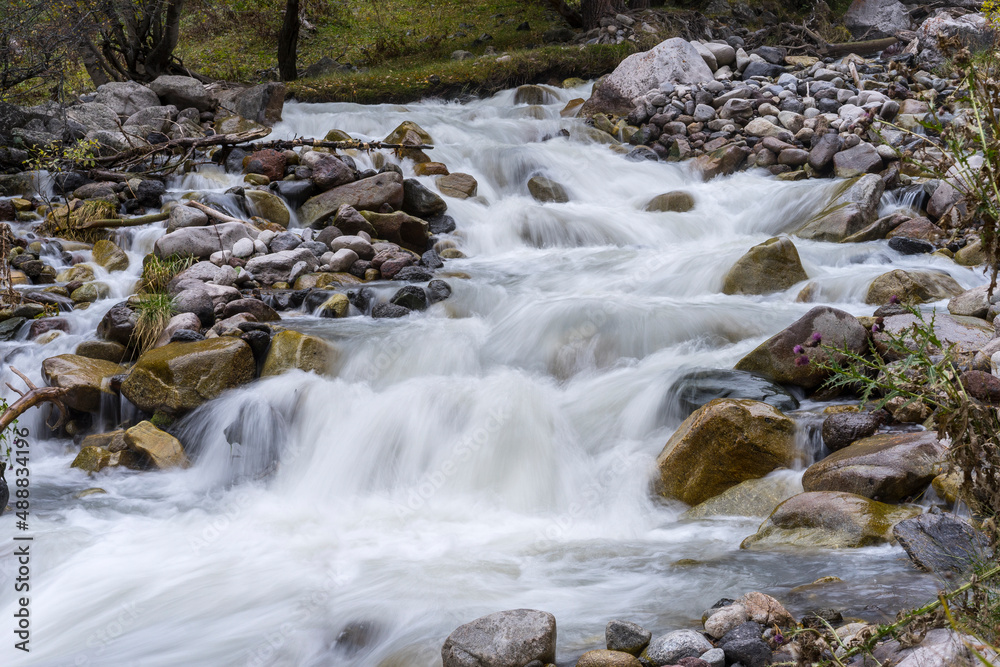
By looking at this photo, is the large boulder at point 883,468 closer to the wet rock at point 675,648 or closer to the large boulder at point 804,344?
→ the large boulder at point 804,344

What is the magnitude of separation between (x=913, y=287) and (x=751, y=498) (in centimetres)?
361

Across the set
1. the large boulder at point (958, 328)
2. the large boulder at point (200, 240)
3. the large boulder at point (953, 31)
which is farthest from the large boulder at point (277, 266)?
the large boulder at point (953, 31)

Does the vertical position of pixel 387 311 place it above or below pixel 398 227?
below

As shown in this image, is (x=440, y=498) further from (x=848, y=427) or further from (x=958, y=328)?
(x=958, y=328)

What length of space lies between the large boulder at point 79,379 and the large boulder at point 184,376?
270mm

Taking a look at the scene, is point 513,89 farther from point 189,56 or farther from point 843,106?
point 189,56

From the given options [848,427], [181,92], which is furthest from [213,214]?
[848,427]

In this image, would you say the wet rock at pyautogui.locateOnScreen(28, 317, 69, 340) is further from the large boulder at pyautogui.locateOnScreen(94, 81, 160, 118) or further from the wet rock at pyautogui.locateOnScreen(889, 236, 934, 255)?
the wet rock at pyautogui.locateOnScreen(889, 236, 934, 255)

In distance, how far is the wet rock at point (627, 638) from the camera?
9.48ft

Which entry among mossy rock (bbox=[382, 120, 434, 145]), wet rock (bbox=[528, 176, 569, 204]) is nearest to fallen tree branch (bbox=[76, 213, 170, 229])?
mossy rock (bbox=[382, 120, 434, 145])

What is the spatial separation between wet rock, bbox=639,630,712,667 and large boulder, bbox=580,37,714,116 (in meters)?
12.6

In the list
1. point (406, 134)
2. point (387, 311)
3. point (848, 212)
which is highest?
point (406, 134)

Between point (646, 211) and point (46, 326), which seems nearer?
point (46, 326)

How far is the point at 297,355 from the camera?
6.39 meters
